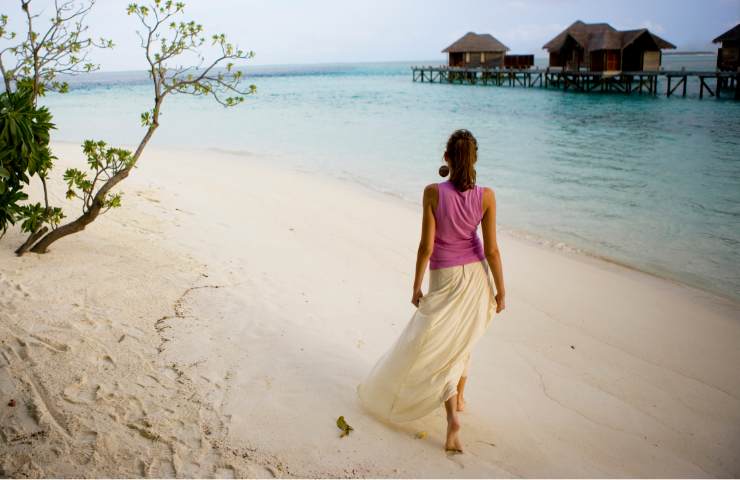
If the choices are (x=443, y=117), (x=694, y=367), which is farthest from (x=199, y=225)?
(x=443, y=117)

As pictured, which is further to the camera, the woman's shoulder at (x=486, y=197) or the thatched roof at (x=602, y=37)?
the thatched roof at (x=602, y=37)

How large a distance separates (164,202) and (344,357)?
5119 mm

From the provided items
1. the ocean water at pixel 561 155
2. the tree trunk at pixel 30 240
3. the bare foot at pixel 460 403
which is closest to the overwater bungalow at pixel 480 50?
the ocean water at pixel 561 155

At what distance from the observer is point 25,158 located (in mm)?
4898

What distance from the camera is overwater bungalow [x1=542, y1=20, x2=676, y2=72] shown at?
4016 cm

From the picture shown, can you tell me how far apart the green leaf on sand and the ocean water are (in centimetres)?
611

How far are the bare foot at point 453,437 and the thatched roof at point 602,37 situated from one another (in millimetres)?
42924

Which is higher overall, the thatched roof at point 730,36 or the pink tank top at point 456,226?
the thatched roof at point 730,36

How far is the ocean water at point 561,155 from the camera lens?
9734 millimetres

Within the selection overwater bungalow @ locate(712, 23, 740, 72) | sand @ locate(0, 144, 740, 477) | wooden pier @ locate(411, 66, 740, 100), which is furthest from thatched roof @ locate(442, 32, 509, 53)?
sand @ locate(0, 144, 740, 477)

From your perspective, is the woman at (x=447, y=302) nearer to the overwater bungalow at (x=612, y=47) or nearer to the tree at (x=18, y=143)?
the tree at (x=18, y=143)

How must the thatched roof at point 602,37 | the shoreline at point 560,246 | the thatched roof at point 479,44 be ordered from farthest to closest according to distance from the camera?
1. the thatched roof at point 479,44
2. the thatched roof at point 602,37
3. the shoreline at point 560,246

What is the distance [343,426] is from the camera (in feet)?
11.0

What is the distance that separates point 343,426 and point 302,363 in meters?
0.89
